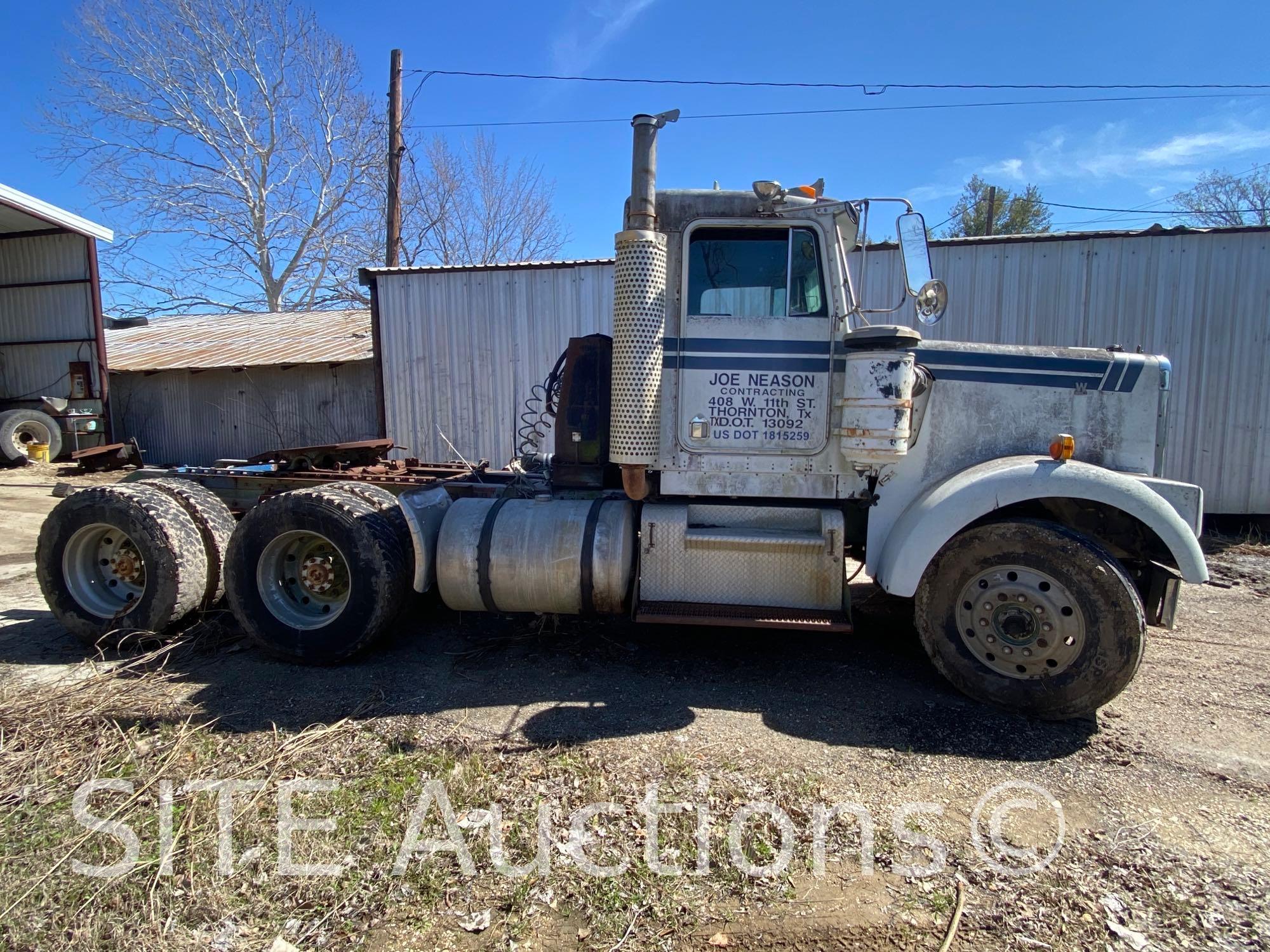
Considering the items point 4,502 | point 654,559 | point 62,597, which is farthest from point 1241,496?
point 4,502

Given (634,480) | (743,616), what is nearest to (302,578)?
(634,480)

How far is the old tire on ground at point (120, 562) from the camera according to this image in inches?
185

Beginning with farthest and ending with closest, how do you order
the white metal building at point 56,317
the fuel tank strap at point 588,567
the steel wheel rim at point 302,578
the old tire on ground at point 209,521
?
the white metal building at point 56,317, the old tire on ground at point 209,521, the steel wheel rim at point 302,578, the fuel tank strap at point 588,567

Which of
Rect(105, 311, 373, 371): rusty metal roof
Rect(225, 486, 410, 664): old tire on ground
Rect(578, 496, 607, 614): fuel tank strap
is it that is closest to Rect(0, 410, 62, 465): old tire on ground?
Rect(105, 311, 373, 371): rusty metal roof

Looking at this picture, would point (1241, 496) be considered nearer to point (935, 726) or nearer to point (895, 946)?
point (935, 726)

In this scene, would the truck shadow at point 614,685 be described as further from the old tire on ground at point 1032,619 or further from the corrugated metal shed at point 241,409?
the corrugated metal shed at point 241,409

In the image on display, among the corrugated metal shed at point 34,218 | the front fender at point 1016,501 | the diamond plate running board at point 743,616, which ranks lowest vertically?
the diamond plate running board at point 743,616

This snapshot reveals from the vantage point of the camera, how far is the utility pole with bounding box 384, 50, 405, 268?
13.7m

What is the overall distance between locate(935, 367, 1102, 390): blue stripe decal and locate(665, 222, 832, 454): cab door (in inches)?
29.9

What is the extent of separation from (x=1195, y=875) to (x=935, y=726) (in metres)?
1.20

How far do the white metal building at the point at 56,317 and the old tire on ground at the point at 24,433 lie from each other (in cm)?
24

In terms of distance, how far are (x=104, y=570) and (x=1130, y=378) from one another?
22.8ft

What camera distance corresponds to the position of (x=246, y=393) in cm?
1562

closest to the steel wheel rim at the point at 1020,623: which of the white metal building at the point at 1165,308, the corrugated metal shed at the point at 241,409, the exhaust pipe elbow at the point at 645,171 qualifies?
the exhaust pipe elbow at the point at 645,171
